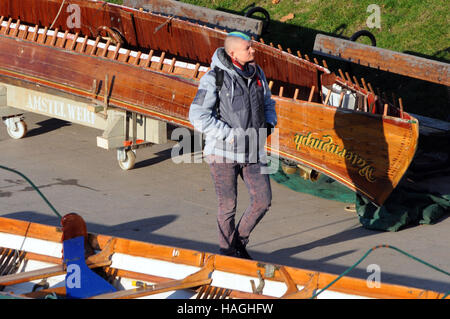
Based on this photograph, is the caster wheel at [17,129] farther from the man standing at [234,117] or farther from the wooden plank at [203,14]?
the man standing at [234,117]

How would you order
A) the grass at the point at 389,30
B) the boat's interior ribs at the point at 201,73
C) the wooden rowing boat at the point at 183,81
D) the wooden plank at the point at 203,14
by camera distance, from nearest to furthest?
the wooden rowing boat at the point at 183,81
the boat's interior ribs at the point at 201,73
the wooden plank at the point at 203,14
the grass at the point at 389,30

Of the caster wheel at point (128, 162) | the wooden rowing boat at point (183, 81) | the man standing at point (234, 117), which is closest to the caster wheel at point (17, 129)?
the wooden rowing boat at point (183, 81)

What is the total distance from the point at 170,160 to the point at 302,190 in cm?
214

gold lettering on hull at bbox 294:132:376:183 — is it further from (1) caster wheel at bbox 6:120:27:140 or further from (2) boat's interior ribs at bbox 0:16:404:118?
(1) caster wheel at bbox 6:120:27:140

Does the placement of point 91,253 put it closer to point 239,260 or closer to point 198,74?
point 239,260

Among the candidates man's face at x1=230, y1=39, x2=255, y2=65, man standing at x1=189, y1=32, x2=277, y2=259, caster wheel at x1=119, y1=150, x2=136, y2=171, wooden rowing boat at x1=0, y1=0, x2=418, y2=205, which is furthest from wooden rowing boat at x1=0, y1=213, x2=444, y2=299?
caster wheel at x1=119, y1=150, x2=136, y2=171

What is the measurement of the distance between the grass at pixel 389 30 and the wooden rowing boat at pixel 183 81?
249 cm

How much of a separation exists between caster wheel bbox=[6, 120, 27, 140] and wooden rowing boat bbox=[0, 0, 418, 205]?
85 cm

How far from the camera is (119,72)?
9.15 m

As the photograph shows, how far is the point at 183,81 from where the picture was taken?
8.68 m

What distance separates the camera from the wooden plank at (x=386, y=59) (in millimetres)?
9578

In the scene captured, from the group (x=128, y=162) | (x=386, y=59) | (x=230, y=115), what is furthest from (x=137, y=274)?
(x=386, y=59)

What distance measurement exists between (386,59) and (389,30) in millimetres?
3545

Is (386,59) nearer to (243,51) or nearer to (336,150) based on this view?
(336,150)
